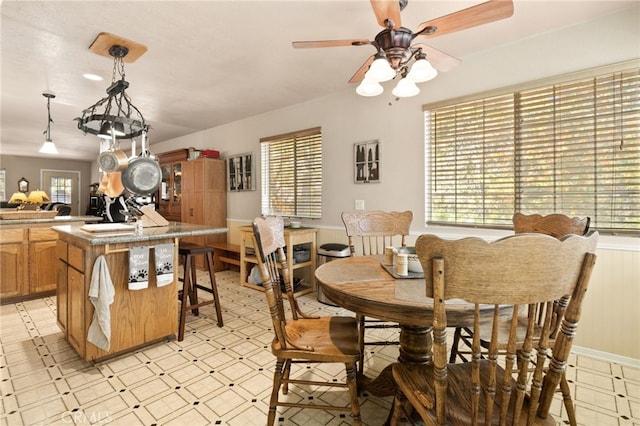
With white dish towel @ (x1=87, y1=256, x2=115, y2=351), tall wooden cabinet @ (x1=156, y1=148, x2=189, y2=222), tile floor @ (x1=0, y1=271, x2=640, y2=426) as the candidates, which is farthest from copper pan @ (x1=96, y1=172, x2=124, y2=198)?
tall wooden cabinet @ (x1=156, y1=148, x2=189, y2=222)

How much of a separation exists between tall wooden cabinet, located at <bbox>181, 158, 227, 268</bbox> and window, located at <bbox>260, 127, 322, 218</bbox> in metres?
1.00

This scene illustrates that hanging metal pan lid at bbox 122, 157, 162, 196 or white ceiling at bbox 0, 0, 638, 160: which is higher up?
white ceiling at bbox 0, 0, 638, 160

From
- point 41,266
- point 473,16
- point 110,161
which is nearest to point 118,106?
point 110,161

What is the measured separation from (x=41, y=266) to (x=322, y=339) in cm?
400

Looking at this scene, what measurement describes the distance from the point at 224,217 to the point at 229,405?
4016mm

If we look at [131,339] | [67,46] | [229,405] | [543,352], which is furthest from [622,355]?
[67,46]

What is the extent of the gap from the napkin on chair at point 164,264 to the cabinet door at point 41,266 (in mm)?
2412

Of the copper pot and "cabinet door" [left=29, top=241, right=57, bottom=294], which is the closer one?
the copper pot

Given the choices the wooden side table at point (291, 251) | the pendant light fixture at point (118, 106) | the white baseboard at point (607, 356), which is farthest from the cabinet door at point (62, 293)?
the white baseboard at point (607, 356)

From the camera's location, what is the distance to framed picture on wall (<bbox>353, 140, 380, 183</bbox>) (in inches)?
137

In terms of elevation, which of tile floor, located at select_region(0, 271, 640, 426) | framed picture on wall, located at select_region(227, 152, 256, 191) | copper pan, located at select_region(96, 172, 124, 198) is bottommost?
tile floor, located at select_region(0, 271, 640, 426)

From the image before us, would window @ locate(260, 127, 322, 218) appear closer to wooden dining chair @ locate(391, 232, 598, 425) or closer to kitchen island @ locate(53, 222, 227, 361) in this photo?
kitchen island @ locate(53, 222, 227, 361)

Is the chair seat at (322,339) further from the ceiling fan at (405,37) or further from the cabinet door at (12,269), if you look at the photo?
the cabinet door at (12,269)

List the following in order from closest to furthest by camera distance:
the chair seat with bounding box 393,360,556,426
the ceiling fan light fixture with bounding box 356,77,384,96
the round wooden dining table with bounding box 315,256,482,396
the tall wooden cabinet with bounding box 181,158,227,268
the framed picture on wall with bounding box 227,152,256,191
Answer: the chair seat with bounding box 393,360,556,426 → the round wooden dining table with bounding box 315,256,482,396 → the ceiling fan light fixture with bounding box 356,77,384,96 → the framed picture on wall with bounding box 227,152,256,191 → the tall wooden cabinet with bounding box 181,158,227,268
